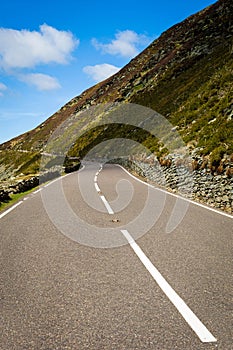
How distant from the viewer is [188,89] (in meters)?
41.6

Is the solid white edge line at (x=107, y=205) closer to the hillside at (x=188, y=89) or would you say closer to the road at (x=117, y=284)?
the road at (x=117, y=284)

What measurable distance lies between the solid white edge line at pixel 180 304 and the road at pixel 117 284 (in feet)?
0.04

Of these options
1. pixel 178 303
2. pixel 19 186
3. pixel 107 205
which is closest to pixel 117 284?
pixel 178 303

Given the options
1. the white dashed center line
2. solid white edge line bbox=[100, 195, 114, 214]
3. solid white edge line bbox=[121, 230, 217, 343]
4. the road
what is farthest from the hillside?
solid white edge line bbox=[121, 230, 217, 343]

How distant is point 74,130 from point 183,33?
3897 cm

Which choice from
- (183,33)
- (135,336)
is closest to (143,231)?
(135,336)

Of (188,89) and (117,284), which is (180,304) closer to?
(117,284)

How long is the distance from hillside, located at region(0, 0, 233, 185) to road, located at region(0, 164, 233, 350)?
6187mm

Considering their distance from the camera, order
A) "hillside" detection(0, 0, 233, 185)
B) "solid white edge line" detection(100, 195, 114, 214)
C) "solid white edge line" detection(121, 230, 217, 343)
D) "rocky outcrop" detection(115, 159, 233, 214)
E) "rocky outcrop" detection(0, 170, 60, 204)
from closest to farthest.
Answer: "solid white edge line" detection(121, 230, 217, 343) < "solid white edge line" detection(100, 195, 114, 214) < "rocky outcrop" detection(115, 159, 233, 214) < "rocky outcrop" detection(0, 170, 60, 204) < "hillside" detection(0, 0, 233, 185)

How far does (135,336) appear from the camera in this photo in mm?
3197

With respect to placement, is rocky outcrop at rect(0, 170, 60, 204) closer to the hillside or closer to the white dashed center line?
the hillside

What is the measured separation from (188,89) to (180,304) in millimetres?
40949

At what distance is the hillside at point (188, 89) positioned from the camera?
18350mm

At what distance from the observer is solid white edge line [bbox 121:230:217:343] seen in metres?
3.21
